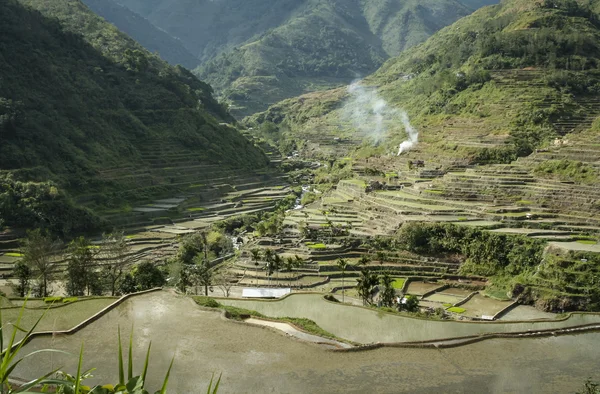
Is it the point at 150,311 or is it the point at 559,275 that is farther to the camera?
the point at 559,275

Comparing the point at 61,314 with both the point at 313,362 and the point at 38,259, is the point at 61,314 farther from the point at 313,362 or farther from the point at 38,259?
the point at 38,259

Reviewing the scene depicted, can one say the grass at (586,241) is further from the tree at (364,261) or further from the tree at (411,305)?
the tree at (364,261)

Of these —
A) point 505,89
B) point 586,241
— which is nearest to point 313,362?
point 586,241

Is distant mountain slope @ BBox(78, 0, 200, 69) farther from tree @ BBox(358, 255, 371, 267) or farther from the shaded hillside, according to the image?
tree @ BBox(358, 255, 371, 267)

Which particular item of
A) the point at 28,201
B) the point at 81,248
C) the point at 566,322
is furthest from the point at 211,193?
the point at 566,322


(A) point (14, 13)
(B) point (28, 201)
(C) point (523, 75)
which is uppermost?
(A) point (14, 13)

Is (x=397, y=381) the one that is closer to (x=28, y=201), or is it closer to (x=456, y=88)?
(x=28, y=201)

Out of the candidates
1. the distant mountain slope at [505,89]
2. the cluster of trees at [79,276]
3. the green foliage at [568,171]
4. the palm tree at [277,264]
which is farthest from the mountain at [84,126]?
the green foliage at [568,171]
